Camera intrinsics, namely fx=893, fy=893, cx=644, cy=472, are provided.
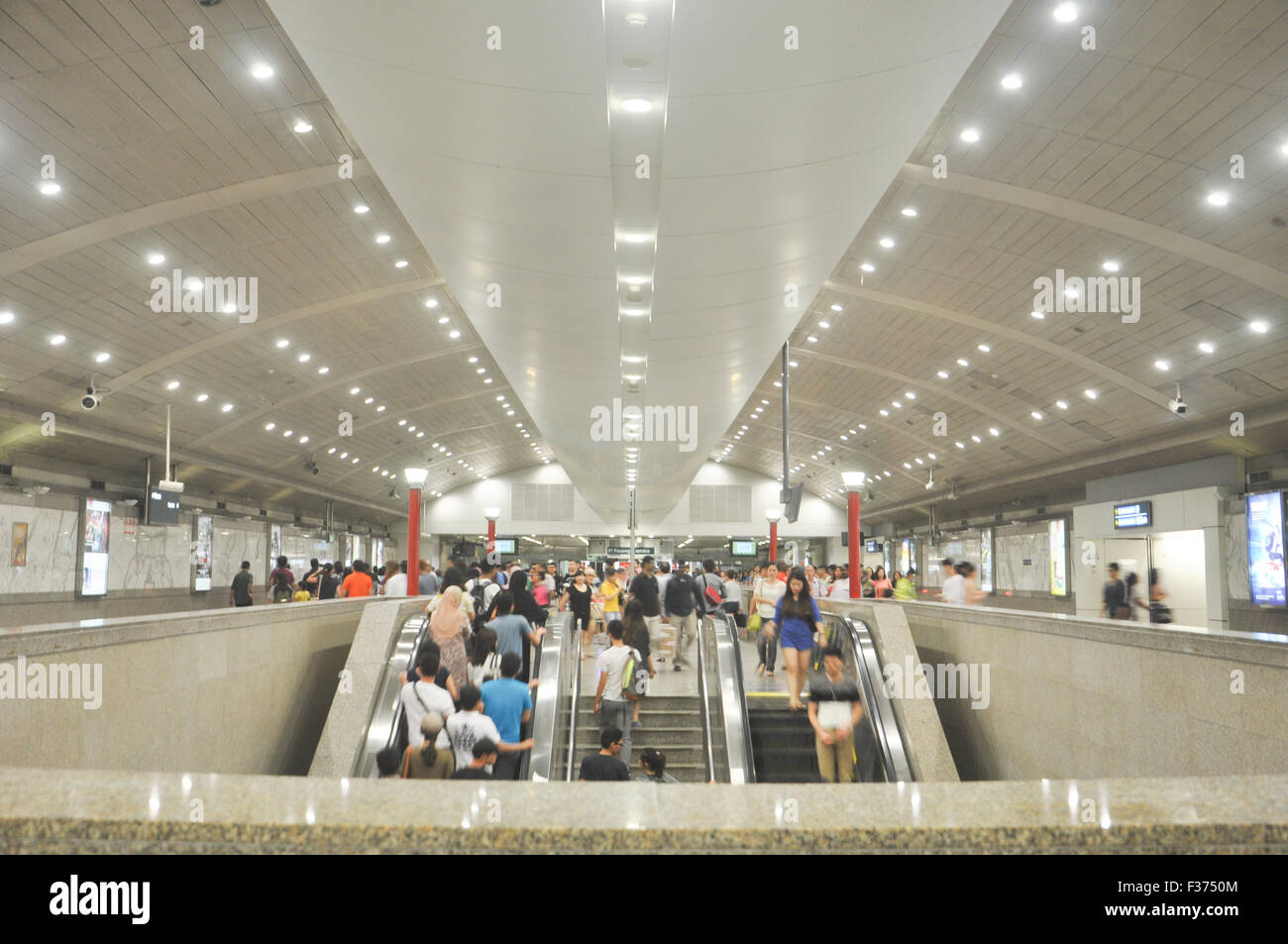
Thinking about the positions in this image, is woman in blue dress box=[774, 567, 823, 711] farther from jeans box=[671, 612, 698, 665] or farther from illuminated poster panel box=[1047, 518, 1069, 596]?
illuminated poster panel box=[1047, 518, 1069, 596]

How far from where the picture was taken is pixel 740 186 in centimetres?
645

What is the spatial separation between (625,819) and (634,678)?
26.8 ft

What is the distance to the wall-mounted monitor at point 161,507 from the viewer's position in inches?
959

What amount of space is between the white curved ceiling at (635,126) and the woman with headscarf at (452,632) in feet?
10.7

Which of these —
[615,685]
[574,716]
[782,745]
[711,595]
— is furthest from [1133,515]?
[615,685]

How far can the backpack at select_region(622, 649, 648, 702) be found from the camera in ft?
31.1

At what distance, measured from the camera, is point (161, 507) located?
24.8 meters

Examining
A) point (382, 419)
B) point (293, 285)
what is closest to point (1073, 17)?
point (293, 285)

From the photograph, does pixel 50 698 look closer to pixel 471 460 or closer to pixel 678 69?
pixel 678 69

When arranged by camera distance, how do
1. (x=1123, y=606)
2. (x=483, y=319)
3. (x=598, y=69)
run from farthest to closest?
1. (x=1123, y=606)
2. (x=483, y=319)
3. (x=598, y=69)

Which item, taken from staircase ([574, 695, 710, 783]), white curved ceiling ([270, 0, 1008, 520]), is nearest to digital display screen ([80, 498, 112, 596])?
staircase ([574, 695, 710, 783])

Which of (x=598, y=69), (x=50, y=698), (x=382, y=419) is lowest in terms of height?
(x=50, y=698)

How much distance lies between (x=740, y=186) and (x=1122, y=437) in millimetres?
20672

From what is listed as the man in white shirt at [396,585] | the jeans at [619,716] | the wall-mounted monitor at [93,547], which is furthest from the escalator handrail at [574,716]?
the wall-mounted monitor at [93,547]
